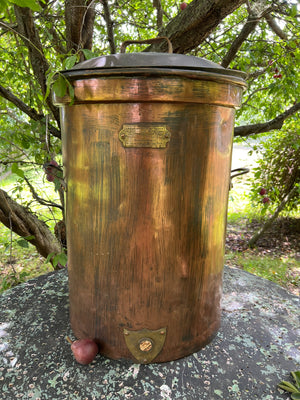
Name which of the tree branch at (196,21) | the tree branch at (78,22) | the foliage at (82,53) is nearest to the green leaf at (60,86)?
the foliage at (82,53)

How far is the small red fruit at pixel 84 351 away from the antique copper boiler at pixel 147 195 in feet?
0.21

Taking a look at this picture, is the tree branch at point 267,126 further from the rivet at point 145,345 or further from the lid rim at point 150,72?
the rivet at point 145,345

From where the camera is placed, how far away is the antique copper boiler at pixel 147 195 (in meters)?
1.17

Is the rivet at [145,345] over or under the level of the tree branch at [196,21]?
under

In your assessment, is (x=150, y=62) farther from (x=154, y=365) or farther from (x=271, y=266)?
(x=271, y=266)

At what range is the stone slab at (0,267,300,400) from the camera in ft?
4.06

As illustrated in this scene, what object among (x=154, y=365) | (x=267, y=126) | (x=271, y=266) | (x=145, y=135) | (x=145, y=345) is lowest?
(x=271, y=266)

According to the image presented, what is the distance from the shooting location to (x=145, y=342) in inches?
53.4

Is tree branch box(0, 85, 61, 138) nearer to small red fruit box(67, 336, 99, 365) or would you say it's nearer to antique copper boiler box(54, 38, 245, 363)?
antique copper boiler box(54, 38, 245, 363)

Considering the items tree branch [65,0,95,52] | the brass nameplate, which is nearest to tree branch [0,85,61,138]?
tree branch [65,0,95,52]

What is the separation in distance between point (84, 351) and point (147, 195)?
0.71m

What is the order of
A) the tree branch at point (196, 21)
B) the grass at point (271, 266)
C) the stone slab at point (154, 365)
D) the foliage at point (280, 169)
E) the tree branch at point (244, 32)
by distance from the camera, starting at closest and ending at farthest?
the stone slab at point (154, 365) → the tree branch at point (196, 21) → the tree branch at point (244, 32) → the grass at point (271, 266) → the foliage at point (280, 169)

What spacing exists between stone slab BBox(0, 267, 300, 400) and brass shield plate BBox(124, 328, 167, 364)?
0.18 feet

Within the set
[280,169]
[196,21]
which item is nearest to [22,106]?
[196,21]
